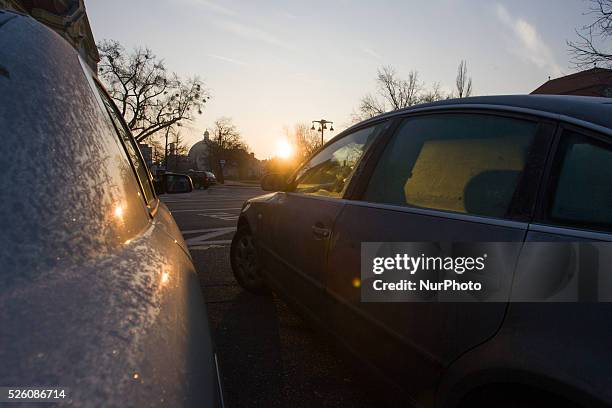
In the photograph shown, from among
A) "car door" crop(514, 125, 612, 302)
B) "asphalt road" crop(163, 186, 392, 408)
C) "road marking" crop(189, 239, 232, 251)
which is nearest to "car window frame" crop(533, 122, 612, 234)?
"car door" crop(514, 125, 612, 302)

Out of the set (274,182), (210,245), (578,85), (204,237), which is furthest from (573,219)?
(578,85)

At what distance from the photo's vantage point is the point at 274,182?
331 centimetres

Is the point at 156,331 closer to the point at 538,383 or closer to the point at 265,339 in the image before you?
the point at 538,383

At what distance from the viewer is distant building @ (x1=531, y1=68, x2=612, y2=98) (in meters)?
13.9

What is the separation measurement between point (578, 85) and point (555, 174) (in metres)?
56.2

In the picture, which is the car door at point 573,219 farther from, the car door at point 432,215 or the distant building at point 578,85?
the distant building at point 578,85

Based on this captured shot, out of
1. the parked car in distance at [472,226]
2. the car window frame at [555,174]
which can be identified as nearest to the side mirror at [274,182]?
the parked car in distance at [472,226]

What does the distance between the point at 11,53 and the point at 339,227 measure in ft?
4.86

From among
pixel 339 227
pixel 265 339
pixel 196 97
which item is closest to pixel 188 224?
pixel 265 339

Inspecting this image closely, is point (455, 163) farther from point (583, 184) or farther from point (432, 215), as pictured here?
point (583, 184)

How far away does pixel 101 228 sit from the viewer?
99 centimetres

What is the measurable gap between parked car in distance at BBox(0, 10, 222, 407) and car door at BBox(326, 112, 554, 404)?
0.79 metres

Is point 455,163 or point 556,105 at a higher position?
point 556,105

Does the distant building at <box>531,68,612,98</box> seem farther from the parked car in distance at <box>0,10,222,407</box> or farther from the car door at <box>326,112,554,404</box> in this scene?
the parked car in distance at <box>0,10,222,407</box>
